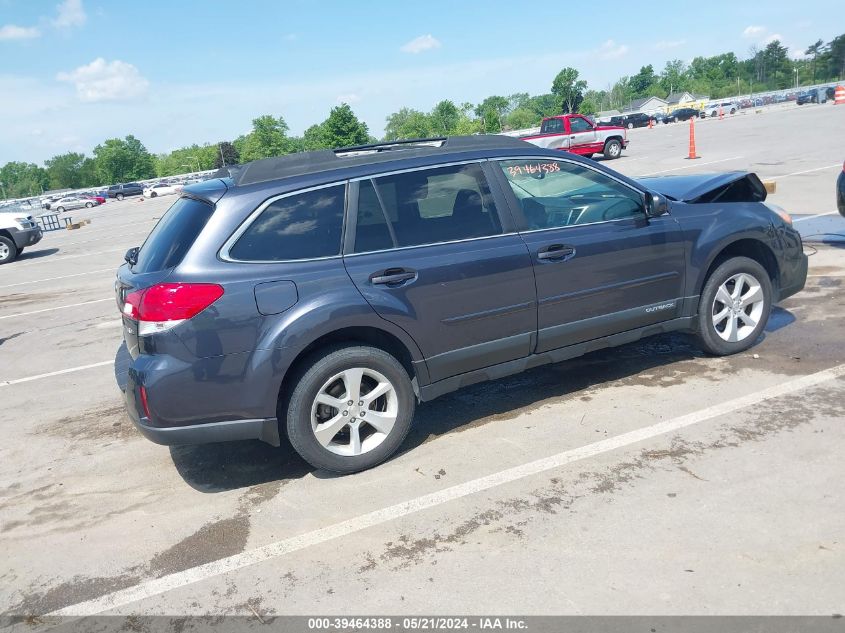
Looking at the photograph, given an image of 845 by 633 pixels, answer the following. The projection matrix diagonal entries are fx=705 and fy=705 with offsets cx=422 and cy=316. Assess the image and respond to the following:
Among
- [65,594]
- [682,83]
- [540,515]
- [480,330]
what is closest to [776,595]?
[540,515]

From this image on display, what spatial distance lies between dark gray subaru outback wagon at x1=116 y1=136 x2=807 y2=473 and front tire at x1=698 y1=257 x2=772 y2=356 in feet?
0.10

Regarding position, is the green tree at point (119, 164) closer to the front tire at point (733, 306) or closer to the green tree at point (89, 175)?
the green tree at point (89, 175)

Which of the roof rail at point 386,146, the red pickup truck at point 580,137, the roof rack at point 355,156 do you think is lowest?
the roof rack at point 355,156

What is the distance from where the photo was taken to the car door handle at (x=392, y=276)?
162 inches

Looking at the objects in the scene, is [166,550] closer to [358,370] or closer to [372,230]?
[358,370]

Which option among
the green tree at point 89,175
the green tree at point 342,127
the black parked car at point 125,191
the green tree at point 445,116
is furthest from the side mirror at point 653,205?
the green tree at point 89,175

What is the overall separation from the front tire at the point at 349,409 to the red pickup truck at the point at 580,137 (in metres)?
23.6

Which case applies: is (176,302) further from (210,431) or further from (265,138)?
(265,138)

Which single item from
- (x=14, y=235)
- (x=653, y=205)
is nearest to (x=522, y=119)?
(x=14, y=235)

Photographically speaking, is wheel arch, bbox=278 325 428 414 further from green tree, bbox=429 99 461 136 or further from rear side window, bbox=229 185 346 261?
green tree, bbox=429 99 461 136

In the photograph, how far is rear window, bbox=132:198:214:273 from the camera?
3955 mm

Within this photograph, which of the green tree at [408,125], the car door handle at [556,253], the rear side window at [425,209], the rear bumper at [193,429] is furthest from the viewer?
the green tree at [408,125]

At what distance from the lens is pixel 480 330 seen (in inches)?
175

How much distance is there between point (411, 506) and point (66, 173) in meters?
173
